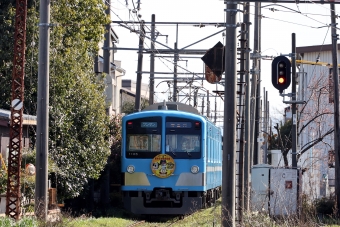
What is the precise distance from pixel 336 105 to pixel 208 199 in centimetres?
521

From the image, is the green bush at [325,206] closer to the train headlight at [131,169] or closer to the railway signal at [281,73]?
the train headlight at [131,169]

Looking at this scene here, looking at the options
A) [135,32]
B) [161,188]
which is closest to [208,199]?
[161,188]

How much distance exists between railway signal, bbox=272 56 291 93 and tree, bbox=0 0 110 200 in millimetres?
6738

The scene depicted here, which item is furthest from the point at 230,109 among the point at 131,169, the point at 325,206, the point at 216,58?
the point at 325,206

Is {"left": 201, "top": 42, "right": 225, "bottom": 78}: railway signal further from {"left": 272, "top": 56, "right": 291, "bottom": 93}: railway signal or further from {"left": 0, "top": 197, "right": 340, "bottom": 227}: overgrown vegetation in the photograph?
{"left": 0, "top": 197, "right": 340, "bottom": 227}: overgrown vegetation

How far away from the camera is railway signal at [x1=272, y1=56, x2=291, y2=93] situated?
52.7 feet

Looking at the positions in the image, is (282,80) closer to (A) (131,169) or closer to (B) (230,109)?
(B) (230,109)

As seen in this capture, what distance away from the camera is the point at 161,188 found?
1956 cm

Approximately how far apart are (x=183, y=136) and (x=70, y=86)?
3.81 metres

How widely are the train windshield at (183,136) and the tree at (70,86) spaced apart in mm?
3054

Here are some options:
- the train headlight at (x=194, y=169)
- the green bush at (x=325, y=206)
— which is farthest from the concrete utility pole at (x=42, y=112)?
the green bush at (x=325, y=206)

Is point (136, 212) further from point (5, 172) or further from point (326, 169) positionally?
point (326, 169)

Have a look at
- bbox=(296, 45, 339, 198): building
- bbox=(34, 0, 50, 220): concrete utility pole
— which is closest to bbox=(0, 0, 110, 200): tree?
bbox=(34, 0, 50, 220): concrete utility pole

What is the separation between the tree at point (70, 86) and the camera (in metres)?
20.0
